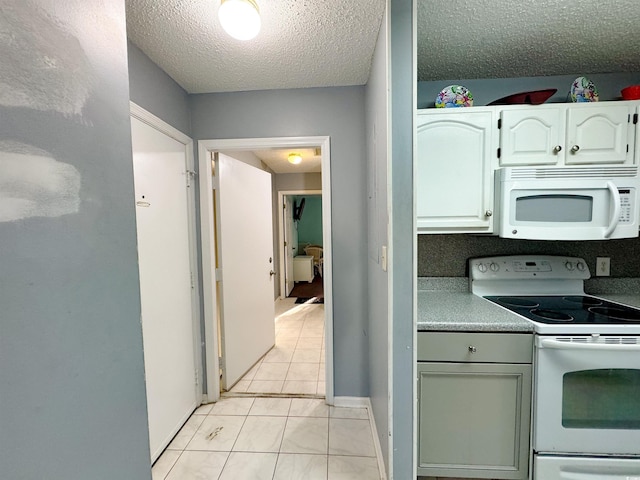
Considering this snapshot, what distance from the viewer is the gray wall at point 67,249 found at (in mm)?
446

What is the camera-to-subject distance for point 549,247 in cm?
183

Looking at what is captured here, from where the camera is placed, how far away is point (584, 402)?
1271 mm

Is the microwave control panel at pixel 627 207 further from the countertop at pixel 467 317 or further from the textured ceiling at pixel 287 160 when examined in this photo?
the textured ceiling at pixel 287 160

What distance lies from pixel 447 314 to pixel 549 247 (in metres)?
1.03

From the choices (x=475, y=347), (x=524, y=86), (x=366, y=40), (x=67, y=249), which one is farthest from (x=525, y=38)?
(x=67, y=249)

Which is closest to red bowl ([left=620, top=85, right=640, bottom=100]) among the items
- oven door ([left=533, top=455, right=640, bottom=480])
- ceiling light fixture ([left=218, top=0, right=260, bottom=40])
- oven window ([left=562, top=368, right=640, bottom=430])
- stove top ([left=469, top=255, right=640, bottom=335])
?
stove top ([left=469, top=255, right=640, bottom=335])

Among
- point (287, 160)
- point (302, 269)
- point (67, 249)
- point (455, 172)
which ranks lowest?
point (302, 269)

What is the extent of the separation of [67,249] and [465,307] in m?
1.66

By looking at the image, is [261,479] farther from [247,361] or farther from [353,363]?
[247,361]

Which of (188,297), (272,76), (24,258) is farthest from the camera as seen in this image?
(188,297)

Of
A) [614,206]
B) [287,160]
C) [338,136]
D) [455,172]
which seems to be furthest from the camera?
[287,160]

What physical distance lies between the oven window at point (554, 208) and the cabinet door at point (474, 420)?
797 millimetres

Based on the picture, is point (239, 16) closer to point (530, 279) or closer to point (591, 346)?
point (591, 346)

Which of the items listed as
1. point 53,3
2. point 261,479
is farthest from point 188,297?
point 53,3
